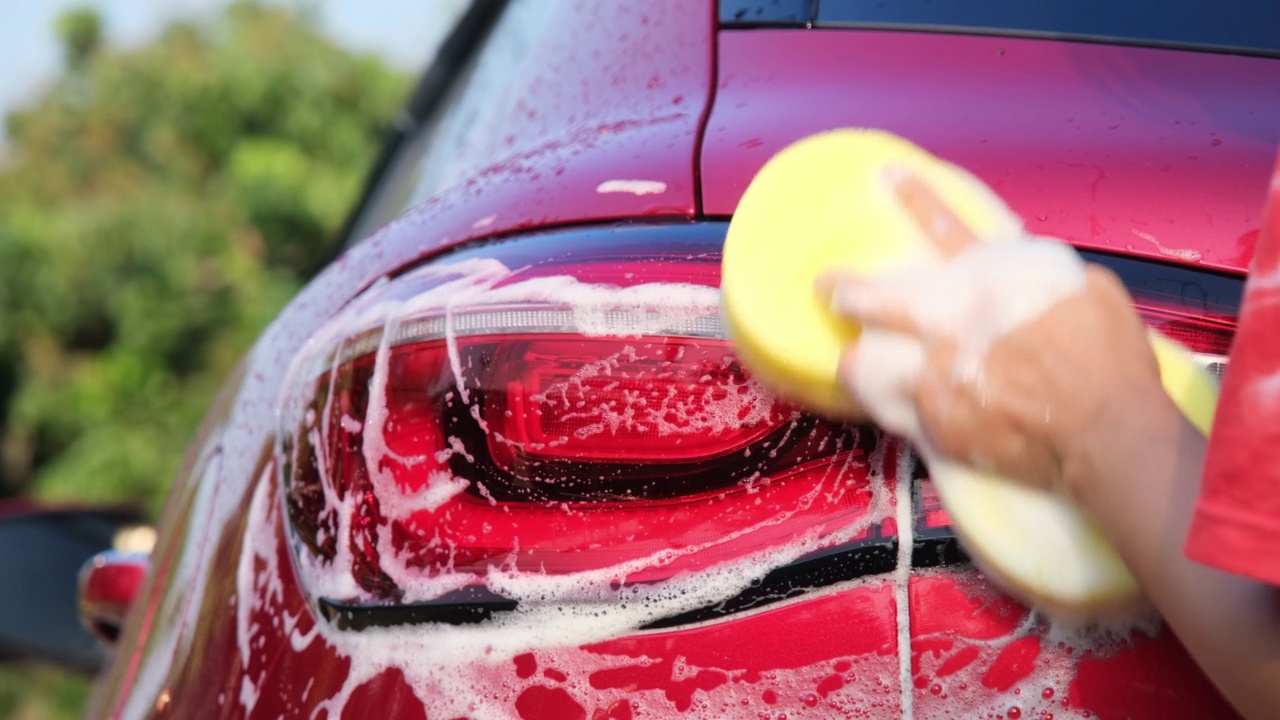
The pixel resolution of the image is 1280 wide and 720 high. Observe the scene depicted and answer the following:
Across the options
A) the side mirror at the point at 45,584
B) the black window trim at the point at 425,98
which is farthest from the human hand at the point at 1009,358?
the side mirror at the point at 45,584

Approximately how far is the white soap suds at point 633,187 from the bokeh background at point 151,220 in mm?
5823

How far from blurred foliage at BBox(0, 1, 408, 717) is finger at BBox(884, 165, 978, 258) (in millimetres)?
6456

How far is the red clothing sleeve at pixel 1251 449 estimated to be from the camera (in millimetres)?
694

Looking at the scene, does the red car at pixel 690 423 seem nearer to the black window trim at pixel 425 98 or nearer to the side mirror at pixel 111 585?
the side mirror at pixel 111 585

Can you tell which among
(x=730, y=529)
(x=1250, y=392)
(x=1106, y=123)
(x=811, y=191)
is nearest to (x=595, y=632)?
(x=730, y=529)

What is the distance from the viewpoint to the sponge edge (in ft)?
2.94

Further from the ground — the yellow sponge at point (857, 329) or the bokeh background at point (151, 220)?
the yellow sponge at point (857, 329)

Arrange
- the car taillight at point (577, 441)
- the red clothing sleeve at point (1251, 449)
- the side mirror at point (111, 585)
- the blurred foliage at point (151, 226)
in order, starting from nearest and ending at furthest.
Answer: the red clothing sleeve at point (1251, 449)
the car taillight at point (577, 441)
the side mirror at point (111, 585)
the blurred foliage at point (151, 226)

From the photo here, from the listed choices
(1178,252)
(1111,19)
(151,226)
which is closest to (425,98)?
(1111,19)

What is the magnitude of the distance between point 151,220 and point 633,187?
33.2ft

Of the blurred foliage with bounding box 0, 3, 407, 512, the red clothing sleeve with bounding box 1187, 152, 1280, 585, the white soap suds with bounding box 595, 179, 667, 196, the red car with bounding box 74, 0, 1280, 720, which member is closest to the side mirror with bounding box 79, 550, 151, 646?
the red car with bounding box 74, 0, 1280, 720

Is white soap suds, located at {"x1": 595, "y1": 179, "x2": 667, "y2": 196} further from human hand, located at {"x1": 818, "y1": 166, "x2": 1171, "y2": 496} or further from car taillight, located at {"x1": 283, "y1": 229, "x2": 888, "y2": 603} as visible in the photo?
human hand, located at {"x1": 818, "y1": 166, "x2": 1171, "y2": 496}

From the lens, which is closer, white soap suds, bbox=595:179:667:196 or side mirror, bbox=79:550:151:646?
white soap suds, bbox=595:179:667:196

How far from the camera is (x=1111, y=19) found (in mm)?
1136
